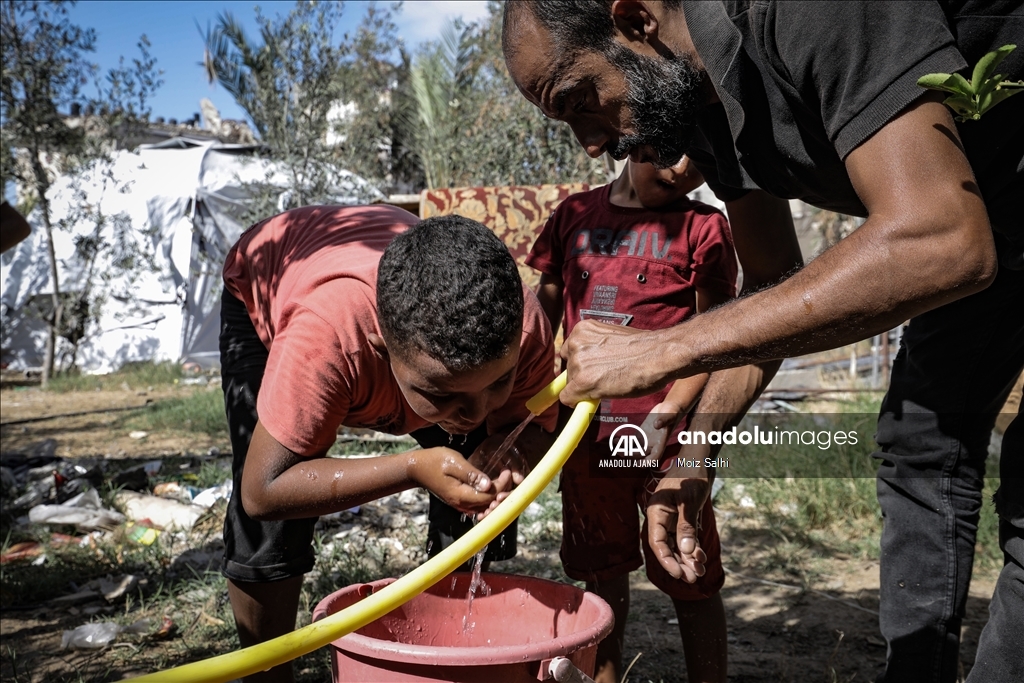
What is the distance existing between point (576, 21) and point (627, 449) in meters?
1.23

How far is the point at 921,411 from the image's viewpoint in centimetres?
208

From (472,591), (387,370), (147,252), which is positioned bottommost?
(472,591)

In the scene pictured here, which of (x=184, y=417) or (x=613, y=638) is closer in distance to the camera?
(x=613, y=638)

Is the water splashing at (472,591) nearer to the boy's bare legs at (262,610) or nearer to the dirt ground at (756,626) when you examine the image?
the boy's bare legs at (262,610)

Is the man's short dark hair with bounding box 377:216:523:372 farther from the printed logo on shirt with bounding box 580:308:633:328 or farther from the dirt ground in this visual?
the dirt ground

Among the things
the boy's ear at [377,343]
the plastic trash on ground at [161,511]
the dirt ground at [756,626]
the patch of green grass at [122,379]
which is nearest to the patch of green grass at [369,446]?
the plastic trash on ground at [161,511]

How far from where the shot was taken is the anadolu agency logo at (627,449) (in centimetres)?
248

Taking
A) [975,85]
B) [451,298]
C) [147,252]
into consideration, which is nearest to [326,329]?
[451,298]

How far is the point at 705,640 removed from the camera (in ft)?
7.95

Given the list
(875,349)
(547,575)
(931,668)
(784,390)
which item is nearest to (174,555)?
(547,575)

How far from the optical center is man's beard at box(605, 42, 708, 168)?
1790mm

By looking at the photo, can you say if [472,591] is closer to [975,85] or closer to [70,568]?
[975,85]

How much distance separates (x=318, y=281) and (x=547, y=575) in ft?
7.08

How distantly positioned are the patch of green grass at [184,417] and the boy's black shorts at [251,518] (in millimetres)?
4476
